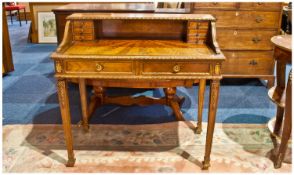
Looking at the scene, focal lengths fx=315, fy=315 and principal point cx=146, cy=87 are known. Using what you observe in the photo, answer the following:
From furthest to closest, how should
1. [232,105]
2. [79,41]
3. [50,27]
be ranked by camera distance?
[50,27] → [232,105] → [79,41]

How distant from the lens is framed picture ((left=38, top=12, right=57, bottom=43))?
251 inches

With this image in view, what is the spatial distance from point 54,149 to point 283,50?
179 cm

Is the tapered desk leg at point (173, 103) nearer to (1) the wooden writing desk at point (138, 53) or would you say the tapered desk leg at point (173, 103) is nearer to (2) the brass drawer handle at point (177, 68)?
(1) the wooden writing desk at point (138, 53)

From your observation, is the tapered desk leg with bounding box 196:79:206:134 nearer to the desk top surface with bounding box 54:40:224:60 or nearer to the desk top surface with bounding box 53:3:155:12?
the desk top surface with bounding box 54:40:224:60

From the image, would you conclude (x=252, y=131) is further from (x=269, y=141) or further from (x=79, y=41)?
(x=79, y=41)

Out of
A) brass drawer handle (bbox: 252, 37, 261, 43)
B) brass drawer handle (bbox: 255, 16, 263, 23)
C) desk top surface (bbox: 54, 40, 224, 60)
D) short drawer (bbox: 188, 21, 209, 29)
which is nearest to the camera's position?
desk top surface (bbox: 54, 40, 224, 60)

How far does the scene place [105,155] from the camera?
2344 millimetres

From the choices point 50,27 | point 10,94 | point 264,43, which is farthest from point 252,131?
point 50,27

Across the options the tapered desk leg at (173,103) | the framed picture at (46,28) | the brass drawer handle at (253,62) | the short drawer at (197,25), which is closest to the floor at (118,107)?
the tapered desk leg at (173,103)

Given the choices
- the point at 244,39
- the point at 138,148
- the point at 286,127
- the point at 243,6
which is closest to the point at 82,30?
the point at 138,148

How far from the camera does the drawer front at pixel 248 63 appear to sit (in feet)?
11.8

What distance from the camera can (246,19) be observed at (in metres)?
3.40

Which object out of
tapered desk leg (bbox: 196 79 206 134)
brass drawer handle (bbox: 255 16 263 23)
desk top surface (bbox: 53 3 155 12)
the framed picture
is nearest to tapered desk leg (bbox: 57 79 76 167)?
tapered desk leg (bbox: 196 79 206 134)

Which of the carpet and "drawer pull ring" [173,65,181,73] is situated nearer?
"drawer pull ring" [173,65,181,73]
